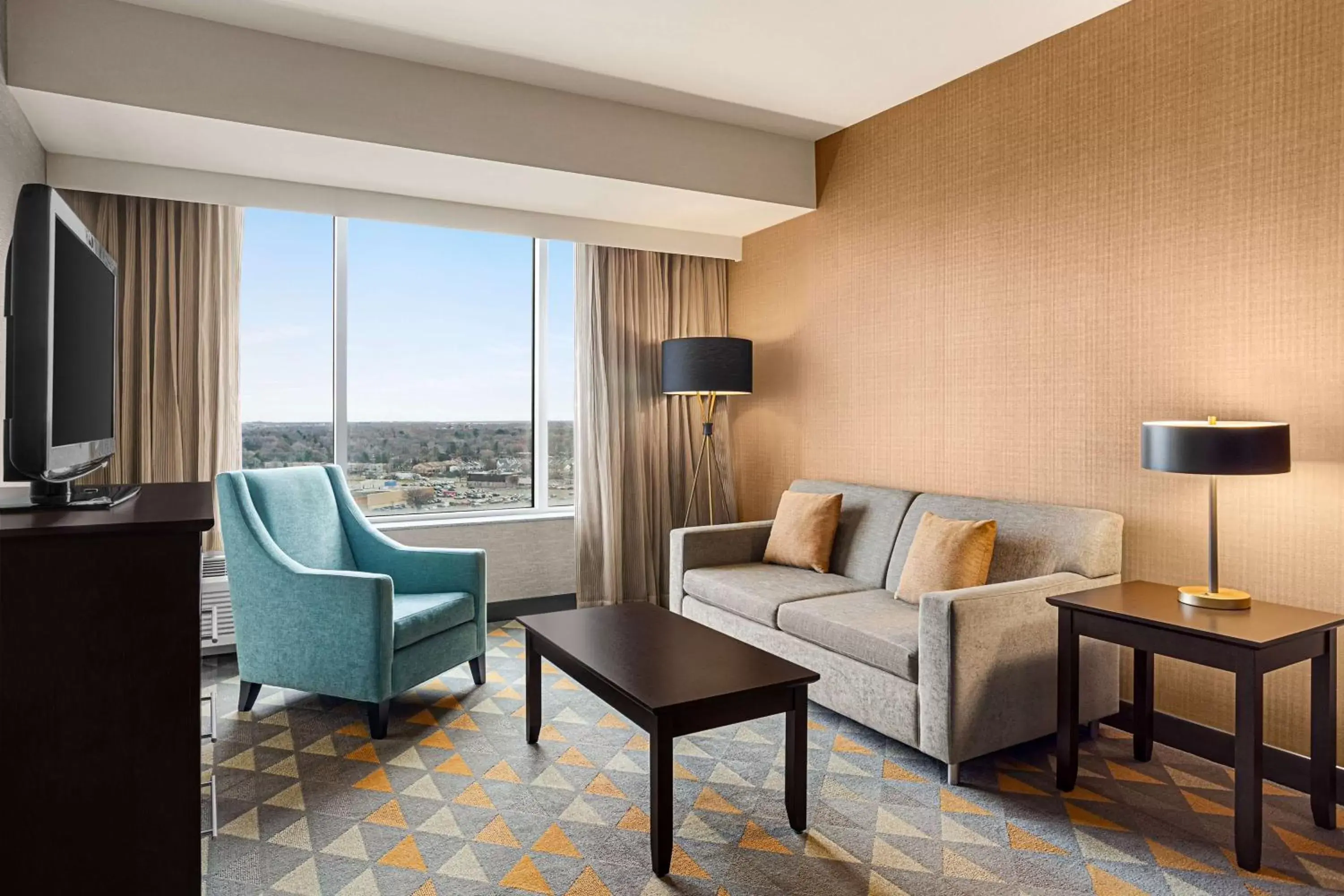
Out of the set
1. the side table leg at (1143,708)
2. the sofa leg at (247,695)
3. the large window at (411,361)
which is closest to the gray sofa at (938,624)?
the side table leg at (1143,708)

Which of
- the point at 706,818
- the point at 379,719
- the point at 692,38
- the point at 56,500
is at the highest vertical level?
the point at 692,38

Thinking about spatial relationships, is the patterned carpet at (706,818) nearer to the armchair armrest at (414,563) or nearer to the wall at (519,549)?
the armchair armrest at (414,563)

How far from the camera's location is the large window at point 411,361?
4.52 metres

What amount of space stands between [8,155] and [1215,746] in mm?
4837

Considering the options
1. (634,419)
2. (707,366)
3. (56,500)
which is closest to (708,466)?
(634,419)

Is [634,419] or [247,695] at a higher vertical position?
[634,419]

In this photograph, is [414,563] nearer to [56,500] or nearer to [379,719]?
[379,719]

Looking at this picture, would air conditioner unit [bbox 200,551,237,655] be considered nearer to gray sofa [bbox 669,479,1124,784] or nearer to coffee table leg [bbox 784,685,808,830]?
gray sofa [bbox 669,479,1124,784]

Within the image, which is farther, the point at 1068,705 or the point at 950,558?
A: the point at 950,558

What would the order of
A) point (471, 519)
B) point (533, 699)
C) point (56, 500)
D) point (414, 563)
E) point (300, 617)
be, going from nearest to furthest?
point (56, 500)
point (533, 699)
point (300, 617)
point (414, 563)
point (471, 519)

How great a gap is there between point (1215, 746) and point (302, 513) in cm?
376

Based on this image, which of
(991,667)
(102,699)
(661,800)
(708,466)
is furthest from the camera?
(708,466)

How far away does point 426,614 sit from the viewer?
340cm

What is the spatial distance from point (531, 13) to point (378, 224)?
2014 mm
